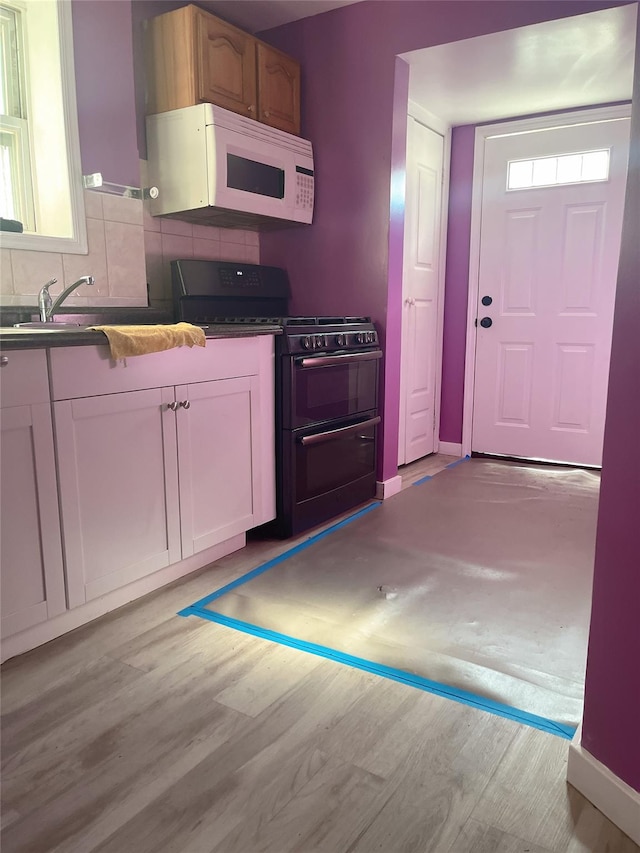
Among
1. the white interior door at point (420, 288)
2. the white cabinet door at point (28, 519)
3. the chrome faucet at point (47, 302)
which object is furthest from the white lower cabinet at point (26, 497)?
the white interior door at point (420, 288)

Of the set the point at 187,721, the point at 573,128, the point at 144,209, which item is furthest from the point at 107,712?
the point at 573,128

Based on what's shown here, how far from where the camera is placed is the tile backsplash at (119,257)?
7.89ft

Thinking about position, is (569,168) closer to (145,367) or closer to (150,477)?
(145,367)

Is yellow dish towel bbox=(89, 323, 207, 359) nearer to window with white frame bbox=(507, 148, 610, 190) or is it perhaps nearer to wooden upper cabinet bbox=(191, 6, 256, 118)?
wooden upper cabinet bbox=(191, 6, 256, 118)

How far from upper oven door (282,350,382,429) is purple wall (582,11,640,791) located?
1637mm

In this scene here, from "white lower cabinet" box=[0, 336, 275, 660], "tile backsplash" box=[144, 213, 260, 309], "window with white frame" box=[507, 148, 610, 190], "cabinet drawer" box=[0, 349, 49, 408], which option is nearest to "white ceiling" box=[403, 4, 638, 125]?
"window with white frame" box=[507, 148, 610, 190]

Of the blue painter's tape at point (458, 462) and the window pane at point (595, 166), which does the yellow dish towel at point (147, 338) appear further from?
the window pane at point (595, 166)

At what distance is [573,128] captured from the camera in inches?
151

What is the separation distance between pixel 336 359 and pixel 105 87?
1492 millimetres

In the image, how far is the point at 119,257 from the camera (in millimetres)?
2766

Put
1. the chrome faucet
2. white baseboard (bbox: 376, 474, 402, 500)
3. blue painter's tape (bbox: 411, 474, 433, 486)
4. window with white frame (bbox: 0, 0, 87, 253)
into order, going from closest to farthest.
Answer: the chrome faucet, window with white frame (bbox: 0, 0, 87, 253), white baseboard (bbox: 376, 474, 402, 500), blue painter's tape (bbox: 411, 474, 433, 486)

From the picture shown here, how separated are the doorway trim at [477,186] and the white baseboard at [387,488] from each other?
1094 millimetres

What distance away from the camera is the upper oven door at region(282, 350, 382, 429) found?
2.73 m

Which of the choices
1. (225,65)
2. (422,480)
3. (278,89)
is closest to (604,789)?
(422,480)
